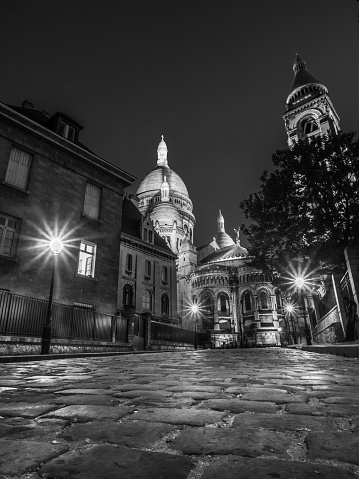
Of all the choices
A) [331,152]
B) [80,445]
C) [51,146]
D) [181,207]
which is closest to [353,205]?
[331,152]

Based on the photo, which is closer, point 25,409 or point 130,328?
point 25,409

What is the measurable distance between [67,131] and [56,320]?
1239 cm

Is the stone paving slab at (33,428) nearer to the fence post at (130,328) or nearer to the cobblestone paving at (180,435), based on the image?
the cobblestone paving at (180,435)

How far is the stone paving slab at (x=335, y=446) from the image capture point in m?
1.44

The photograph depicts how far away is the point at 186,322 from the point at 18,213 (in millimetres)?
50055

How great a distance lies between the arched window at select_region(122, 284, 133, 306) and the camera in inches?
1335

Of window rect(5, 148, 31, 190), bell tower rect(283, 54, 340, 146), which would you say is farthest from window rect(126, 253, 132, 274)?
bell tower rect(283, 54, 340, 146)

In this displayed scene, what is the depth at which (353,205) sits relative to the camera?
20.5m

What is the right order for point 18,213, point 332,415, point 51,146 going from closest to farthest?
point 332,415, point 18,213, point 51,146

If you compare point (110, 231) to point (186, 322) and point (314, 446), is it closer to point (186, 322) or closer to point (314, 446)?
point (314, 446)

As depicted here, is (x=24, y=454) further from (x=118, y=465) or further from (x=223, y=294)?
(x=223, y=294)

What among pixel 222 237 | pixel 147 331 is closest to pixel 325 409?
pixel 147 331

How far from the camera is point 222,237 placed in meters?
100

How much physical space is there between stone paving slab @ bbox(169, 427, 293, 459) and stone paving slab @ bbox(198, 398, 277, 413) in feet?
2.12
